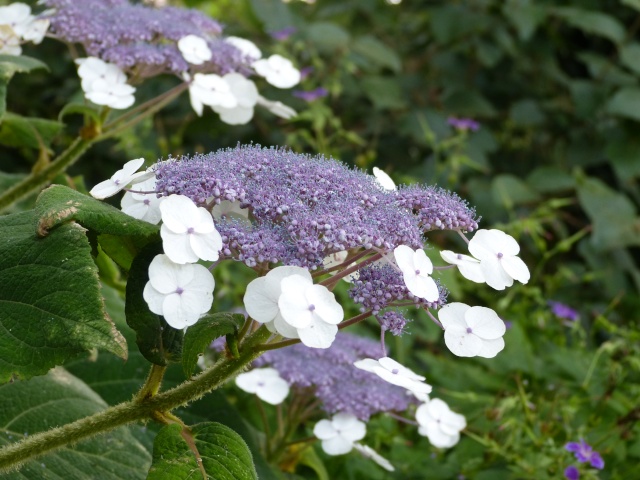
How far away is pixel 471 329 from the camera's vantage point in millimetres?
766

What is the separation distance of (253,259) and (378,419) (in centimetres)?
68

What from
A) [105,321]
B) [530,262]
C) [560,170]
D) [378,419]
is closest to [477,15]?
[560,170]

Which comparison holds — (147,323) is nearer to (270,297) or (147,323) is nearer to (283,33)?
(270,297)

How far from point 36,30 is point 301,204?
675 mm

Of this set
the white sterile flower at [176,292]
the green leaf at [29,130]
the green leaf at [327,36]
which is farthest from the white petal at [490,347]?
the green leaf at [327,36]

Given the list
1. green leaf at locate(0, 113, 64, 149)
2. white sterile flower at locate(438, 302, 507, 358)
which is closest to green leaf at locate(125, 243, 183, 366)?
white sterile flower at locate(438, 302, 507, 358)

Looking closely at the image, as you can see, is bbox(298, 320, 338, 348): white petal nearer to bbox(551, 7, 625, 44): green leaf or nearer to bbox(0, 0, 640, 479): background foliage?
bbox(0, 0, 640, 479): background foliage

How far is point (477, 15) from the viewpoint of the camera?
8.57 feet

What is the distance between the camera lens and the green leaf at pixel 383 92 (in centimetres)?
239

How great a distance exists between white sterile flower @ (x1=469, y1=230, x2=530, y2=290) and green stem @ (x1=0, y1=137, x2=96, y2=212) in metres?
0.66

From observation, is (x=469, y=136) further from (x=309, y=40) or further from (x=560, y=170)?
(x=309, y=40)

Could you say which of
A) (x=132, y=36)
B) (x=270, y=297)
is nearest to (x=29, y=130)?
(x=132, y=36)

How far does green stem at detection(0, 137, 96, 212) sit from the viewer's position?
119 cm

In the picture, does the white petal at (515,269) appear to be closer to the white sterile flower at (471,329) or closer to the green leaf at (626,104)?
the white sterile flower at (471,329)
